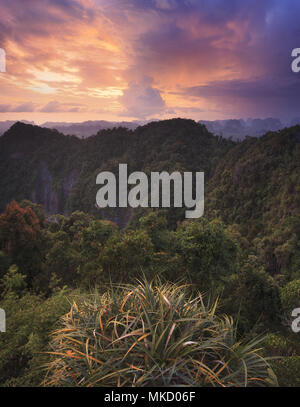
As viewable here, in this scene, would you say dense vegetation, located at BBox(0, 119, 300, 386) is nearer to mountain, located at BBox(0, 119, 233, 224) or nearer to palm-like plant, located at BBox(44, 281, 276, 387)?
palm-like plant, located at BBox(44, 281, 276, 387)

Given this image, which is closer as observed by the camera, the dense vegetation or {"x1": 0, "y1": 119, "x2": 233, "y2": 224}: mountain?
the dense vegetation

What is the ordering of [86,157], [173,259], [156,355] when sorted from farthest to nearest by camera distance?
1. [86,157]
2. [173,259]
3. [156,355]

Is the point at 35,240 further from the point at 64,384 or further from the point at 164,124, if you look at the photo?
the point at 164,124

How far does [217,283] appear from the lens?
8.62 metres

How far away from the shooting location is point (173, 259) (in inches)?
360

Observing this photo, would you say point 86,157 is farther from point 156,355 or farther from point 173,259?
point 156,355

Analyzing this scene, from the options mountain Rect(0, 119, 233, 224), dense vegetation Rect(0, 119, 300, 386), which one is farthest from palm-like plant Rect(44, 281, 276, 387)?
mountain Rect(0, 119, 233, 224)

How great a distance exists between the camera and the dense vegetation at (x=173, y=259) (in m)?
3.78

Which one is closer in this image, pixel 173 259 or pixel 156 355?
pixel 156 355

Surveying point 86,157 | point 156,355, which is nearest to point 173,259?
point 156,355

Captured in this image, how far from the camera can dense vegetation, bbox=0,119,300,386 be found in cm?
378

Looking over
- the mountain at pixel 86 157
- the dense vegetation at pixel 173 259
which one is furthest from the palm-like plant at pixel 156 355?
the mountain at pixel 86 157
